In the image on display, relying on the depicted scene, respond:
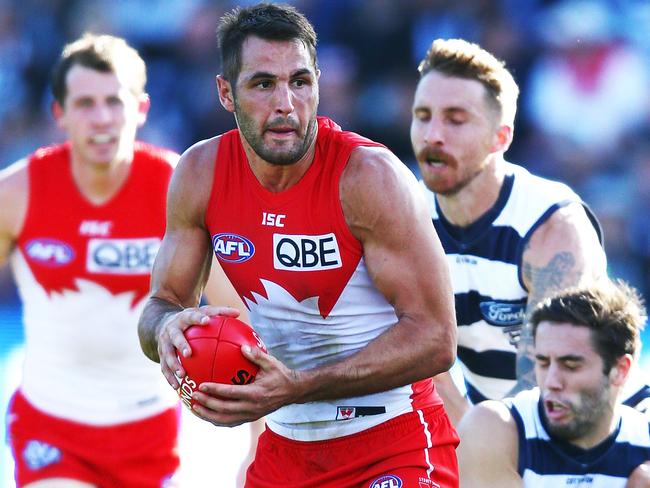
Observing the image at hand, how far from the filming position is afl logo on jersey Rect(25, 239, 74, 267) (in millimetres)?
6614

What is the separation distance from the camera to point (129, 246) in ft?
21.9

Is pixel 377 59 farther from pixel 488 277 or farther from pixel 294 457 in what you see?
pixel 294 457

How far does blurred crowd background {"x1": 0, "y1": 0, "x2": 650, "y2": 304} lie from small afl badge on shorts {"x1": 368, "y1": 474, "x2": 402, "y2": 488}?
26.8ft

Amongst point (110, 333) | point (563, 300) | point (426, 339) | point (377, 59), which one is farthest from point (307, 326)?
point (377, 59)

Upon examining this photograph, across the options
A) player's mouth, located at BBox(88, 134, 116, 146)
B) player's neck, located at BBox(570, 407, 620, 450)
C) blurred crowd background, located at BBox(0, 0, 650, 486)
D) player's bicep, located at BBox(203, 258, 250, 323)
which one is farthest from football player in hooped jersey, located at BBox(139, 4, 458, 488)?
blurred crowd background, located at BBox(0, 0, 650, 486)

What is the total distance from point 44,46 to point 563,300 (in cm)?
938

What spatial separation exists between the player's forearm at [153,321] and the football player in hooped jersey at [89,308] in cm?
172

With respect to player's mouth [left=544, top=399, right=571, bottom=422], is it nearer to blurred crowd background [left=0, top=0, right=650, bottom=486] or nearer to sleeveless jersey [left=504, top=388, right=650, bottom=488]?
sleeveless jersey [left=504, top=388, right=650, bottom=488]

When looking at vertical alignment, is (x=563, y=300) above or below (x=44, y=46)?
below

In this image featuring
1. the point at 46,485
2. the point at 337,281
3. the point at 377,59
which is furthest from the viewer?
the point at 377,59

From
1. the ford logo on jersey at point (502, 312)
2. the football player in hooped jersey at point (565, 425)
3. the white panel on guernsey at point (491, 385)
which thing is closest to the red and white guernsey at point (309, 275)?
the football player in hooped jersey at point (565, 425)

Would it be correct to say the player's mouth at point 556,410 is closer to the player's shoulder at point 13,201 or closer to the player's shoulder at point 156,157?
the player's shoulder at point 156,157

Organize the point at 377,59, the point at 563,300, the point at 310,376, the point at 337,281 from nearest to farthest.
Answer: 1. the point at 310,376
2. the point at 337,281
3. the point at 563,300
4. the point at 377,59

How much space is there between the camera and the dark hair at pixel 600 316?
5.72 meters
